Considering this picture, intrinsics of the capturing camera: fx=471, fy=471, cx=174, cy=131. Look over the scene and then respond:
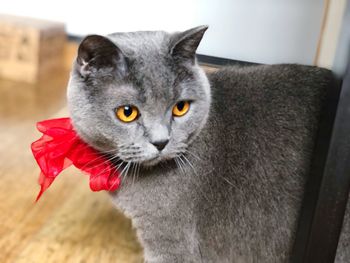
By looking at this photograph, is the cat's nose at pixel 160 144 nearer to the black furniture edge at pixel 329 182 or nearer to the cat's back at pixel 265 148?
the cat's back at pixel 265 148

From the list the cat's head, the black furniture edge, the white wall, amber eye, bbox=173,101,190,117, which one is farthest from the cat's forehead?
the black furniture edge

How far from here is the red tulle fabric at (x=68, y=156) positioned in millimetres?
992

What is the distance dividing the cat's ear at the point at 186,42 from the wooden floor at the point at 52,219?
555 mm

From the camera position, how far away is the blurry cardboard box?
6.34 ft

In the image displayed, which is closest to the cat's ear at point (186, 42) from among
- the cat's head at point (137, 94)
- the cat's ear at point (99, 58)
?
the cat's head at point (137, 94)

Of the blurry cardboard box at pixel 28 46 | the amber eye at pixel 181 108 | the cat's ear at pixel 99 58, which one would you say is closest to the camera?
the cat's ear at pixel 99 58

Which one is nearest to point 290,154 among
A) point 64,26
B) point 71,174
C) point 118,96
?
point 118,96

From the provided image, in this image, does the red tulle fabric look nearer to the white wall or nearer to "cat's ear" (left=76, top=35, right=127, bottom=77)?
"cat's ear" (left=76, top=35, right=127, bottom=77)

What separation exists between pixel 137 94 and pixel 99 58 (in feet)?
0.31

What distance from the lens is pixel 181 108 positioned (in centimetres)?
93

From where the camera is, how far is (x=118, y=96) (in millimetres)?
871

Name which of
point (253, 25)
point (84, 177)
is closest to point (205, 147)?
point (253, 25)

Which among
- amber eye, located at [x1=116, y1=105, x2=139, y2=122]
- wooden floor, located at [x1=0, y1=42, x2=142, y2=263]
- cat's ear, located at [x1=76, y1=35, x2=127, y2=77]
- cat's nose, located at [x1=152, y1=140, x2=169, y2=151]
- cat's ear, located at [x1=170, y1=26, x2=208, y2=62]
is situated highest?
cat's ear, located at [x1=170, y1=26, x2=208, y2=62]

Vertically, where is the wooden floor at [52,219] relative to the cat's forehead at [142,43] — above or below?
below
